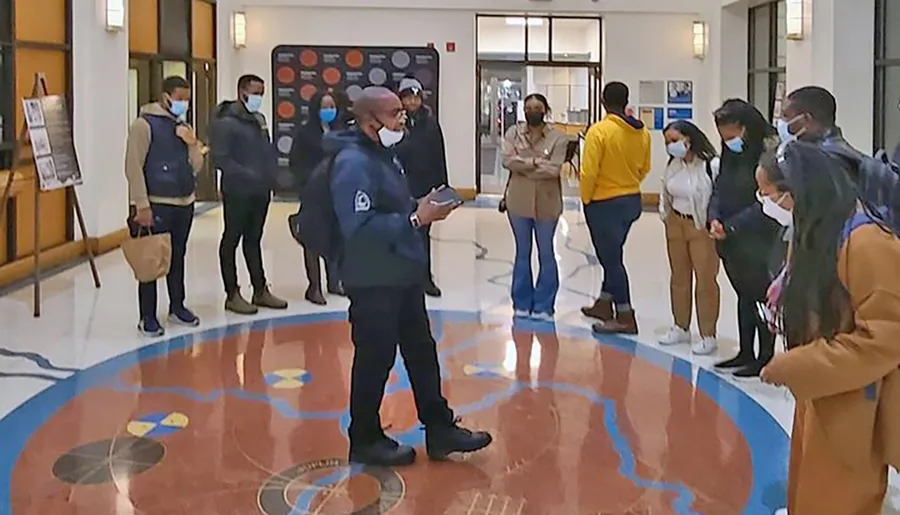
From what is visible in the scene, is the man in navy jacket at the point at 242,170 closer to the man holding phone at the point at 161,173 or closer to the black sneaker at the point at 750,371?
the man holding phone at the point at 161,173

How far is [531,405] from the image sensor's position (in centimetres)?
483

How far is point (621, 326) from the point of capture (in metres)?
6.34

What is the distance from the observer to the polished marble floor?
12.2 ft

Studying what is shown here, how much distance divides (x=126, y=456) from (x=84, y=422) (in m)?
0.55

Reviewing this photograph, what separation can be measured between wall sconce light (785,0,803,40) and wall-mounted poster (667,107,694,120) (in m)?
3.70

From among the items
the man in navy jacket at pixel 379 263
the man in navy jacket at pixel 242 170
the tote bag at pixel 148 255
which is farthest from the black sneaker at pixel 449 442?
the man in navy jacket at pixel 242 170

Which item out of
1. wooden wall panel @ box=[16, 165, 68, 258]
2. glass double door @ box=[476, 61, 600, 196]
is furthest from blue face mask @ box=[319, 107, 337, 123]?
glass double door @ box=[476, 61, 600, 196]

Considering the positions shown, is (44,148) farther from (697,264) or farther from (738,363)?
(738,363)

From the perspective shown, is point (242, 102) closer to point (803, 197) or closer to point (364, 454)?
point (364, 454)

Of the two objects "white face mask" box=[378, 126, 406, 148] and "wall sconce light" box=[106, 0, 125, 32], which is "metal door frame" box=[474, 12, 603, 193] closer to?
"wall sconce light" box=[106, 0, 125, 32]

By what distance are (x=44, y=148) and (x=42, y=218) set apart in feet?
5.10

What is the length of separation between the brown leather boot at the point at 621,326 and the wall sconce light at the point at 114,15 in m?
5.84

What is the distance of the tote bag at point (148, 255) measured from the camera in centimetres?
609

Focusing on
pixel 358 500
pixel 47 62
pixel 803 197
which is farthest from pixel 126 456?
pixel 47 62
